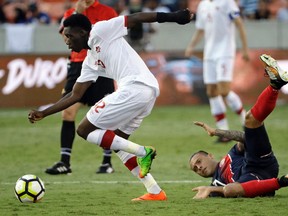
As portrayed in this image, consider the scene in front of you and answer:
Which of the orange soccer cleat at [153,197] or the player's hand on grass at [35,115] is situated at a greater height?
the player's hand on grass at [35,115]

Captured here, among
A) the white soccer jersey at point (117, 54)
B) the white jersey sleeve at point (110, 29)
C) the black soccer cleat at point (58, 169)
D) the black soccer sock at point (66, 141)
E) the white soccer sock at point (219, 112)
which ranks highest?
the white jersey sleeve at point (110, 29)

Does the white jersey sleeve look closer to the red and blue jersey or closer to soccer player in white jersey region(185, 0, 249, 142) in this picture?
the red and blue jersey

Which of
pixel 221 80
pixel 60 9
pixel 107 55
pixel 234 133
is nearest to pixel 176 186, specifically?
pixel 234 133

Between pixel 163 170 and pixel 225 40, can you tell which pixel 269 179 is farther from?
pixel 225 40

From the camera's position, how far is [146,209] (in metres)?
7.88

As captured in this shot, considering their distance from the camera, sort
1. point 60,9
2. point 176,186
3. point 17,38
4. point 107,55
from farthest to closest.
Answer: point 60,9, point 17,38, point 176,186, point 107,55

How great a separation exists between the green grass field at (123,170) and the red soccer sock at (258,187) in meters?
0.09

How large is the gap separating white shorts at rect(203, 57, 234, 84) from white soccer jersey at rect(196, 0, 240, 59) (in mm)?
95

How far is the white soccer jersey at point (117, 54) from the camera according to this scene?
333 inches

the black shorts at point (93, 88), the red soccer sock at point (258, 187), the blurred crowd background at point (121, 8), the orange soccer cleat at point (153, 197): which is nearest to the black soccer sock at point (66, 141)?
Result: the black shorts at point (93, 88)

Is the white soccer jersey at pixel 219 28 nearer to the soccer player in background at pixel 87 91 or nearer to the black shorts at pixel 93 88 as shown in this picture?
the soccer player in background at pixel 87 91

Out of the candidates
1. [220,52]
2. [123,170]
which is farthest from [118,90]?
[220,52]

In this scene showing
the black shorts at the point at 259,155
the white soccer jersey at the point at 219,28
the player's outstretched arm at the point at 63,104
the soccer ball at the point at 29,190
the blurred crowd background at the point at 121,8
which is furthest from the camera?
the blurred crowd background at the point at 121,8

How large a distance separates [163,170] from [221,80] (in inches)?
147
